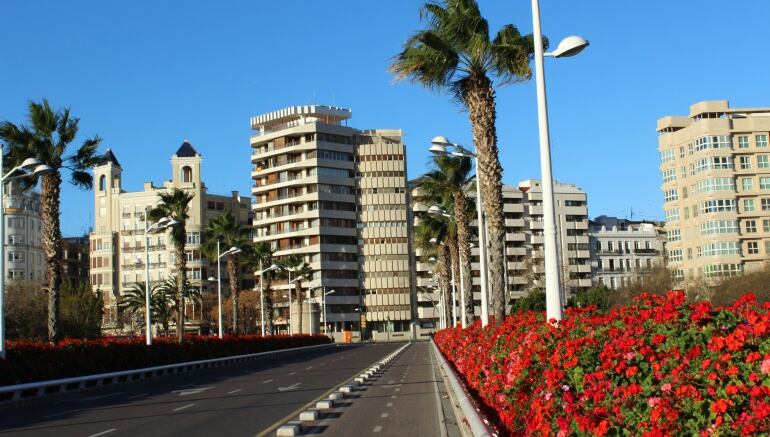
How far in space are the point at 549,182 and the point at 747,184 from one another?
294 feet

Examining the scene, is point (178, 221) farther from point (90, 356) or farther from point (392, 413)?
point (392, 413)

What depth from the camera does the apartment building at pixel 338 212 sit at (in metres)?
134

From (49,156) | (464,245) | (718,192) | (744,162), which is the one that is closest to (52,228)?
(49,156)

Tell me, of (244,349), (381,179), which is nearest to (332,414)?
(244,349)

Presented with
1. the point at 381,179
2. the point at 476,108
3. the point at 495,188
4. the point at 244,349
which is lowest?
the point at 244,349

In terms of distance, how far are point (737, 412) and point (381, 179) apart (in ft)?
443

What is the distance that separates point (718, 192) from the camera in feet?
311

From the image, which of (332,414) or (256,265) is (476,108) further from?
(256,265)

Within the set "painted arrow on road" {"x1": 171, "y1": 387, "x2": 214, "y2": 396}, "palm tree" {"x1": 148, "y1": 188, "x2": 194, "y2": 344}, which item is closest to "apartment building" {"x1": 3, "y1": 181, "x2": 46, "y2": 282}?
"palm tree" {"x1": 148, "y1": 188, "x2": 194, "y2": 344}

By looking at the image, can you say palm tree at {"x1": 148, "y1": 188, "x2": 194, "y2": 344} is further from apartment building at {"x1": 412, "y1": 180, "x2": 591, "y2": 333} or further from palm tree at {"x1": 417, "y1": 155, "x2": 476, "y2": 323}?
apartment building at {"x1": 412, "y1": 180, "x2": 591, "y2": 333}

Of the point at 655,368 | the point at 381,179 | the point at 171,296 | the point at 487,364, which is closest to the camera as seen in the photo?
the point at 655,368

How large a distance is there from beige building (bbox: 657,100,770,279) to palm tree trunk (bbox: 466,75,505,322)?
7030cm

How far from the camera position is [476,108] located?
26.6 m

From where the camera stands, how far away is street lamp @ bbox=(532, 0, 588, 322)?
1402cm
